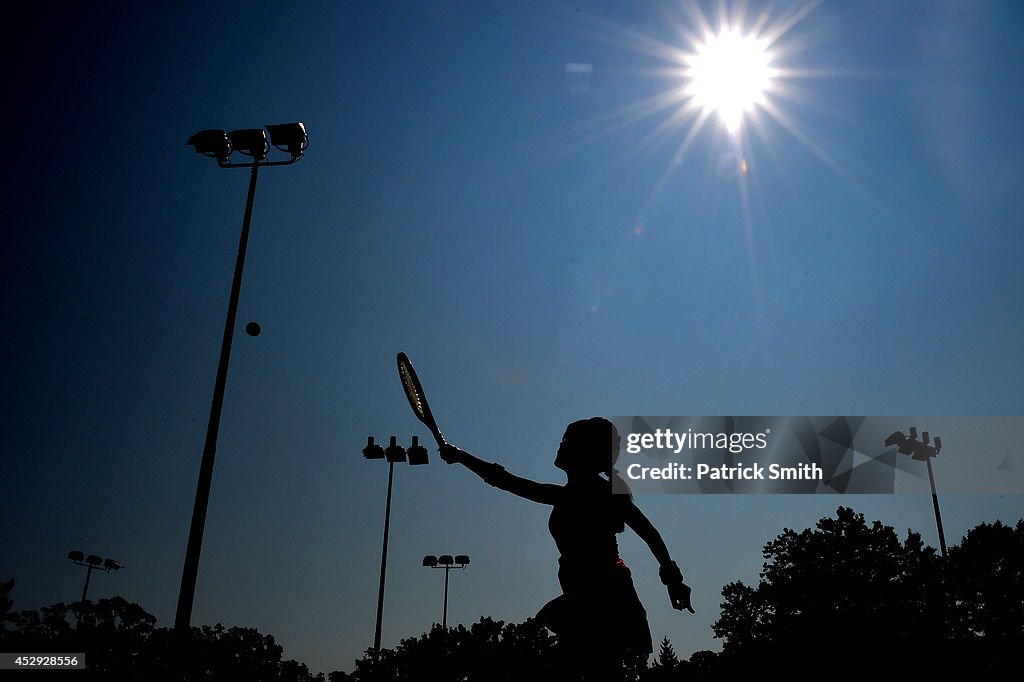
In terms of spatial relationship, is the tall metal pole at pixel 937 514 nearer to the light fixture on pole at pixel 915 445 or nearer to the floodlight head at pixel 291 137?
the light fixture on pole at pixel 915 445

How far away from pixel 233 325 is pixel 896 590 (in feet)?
126

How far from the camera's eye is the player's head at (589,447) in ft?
10.7

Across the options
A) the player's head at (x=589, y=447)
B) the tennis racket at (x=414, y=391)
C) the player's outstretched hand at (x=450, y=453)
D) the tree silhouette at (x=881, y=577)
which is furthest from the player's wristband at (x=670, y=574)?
the tree silhouette at (x=881, y=577)

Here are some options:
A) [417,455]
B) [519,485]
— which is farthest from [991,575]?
[519,485]

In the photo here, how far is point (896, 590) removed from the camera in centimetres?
3641

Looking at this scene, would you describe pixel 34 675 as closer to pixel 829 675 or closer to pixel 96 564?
pixel 829 675

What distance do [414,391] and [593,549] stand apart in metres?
2.67

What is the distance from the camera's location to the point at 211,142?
1544 centimetres

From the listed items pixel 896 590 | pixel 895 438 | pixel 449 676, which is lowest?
pixel 449 676

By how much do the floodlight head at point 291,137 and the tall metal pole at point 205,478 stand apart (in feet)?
9.03

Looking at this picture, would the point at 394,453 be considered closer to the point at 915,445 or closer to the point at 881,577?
the point at 915,445

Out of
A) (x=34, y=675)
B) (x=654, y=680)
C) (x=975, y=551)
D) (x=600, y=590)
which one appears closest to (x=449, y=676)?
(x=34, y=675)

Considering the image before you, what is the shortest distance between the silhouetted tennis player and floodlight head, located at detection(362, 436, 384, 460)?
86.0ft

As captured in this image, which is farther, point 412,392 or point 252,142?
point 252,142
